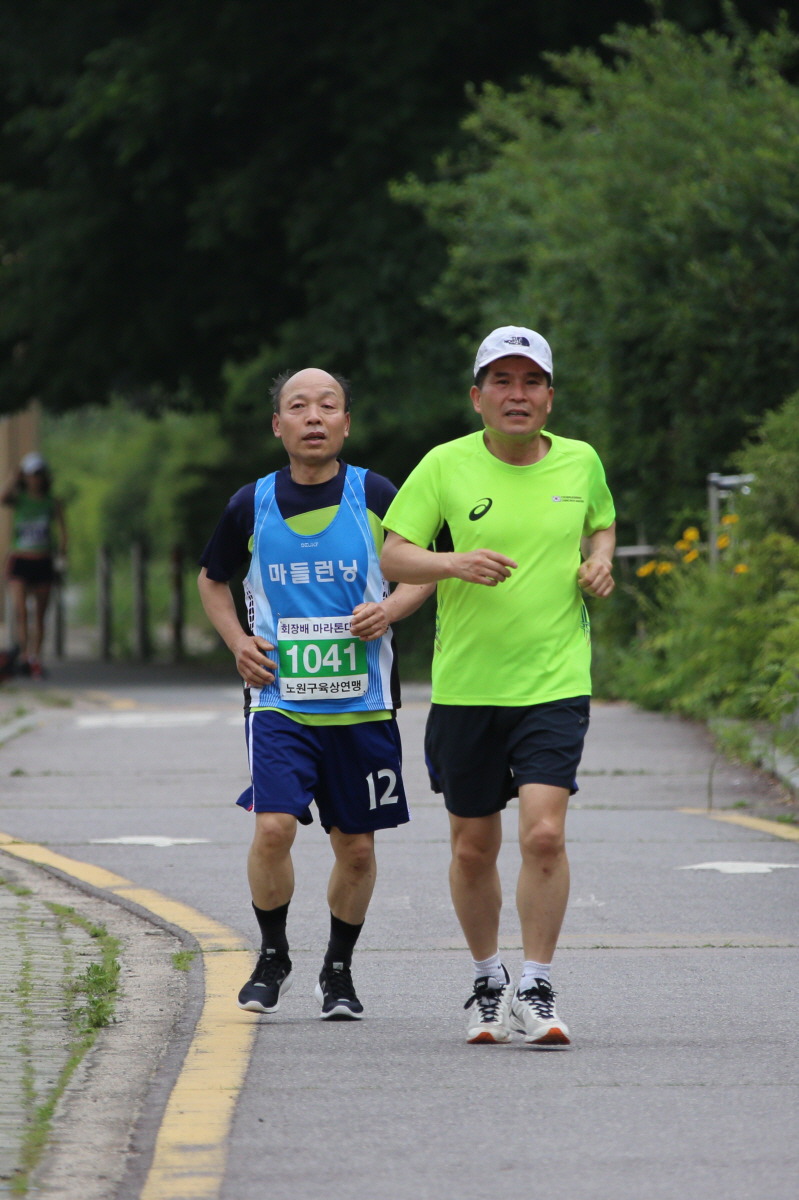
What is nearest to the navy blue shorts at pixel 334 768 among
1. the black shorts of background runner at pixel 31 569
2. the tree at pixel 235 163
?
the tree at pixel 235 163

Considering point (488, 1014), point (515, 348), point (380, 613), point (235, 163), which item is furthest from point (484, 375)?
point (235, 163)

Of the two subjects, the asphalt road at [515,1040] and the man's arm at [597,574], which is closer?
the asphalt road at [515,1040]

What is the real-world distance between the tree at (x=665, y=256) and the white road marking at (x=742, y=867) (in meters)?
6.42

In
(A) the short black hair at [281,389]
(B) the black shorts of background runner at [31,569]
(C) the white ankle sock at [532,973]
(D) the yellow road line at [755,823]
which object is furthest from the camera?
(B) the black shorts of background runner at [31,569]

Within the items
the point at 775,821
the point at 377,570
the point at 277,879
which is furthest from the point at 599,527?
the point at 775,821

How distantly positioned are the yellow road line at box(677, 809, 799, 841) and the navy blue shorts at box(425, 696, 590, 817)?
3585 mm

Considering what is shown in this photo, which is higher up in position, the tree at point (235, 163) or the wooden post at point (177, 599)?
the tree at point (235, 163)

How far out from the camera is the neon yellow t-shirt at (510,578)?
544 cm

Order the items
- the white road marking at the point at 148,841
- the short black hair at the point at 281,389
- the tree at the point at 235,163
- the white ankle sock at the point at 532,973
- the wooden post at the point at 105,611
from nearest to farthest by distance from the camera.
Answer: the white ankle sock at the point at 532,973
the short black hair at the point at 281,389
the white road marking at the point at 148,841
the tree at the point at 235,163
the wooden post at the point at 105,611

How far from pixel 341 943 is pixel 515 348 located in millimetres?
1652

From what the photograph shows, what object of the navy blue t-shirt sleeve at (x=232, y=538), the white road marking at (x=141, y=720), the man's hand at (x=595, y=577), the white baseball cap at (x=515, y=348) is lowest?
the white road marking at (x=141, y=720)

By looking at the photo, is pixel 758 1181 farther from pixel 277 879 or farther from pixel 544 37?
pixel 544 37

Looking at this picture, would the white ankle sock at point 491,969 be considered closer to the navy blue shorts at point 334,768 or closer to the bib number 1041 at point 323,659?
the navy blue shorts at point 334,768

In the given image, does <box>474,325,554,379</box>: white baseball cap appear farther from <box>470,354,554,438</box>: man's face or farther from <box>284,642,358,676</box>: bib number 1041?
<box>284,642,358,676</box>: bib number 1041
